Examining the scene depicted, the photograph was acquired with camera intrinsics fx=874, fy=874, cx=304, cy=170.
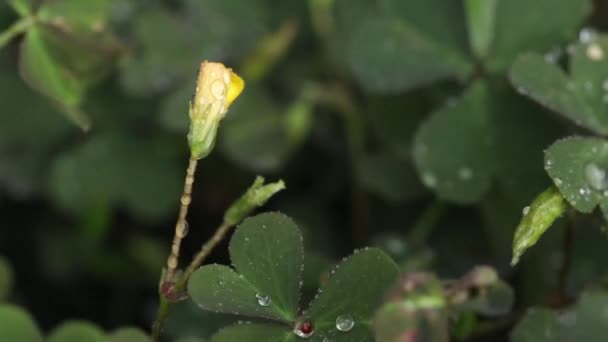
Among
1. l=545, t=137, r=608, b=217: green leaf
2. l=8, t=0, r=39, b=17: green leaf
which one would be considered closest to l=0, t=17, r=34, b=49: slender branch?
l=8, t=0, r=39, b=17: green leaf

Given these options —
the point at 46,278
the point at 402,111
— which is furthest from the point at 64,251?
the point at 402,111

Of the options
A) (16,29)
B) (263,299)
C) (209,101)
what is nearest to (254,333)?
(263,299)

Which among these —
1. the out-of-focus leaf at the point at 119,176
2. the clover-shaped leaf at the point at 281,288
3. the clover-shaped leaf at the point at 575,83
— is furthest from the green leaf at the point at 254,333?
the out-of-focus leaf at the point at 119,176

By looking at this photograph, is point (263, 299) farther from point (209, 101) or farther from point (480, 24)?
point (480, 24)

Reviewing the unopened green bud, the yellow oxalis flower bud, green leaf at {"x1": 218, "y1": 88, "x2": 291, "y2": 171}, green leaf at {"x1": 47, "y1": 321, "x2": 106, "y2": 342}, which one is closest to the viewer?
the yellow oxalis flower bud

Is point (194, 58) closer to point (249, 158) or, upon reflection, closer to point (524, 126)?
point (249, 158)

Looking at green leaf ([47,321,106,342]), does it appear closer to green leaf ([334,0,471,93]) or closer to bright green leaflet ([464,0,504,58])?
green leaf ([334,0,471,93])
